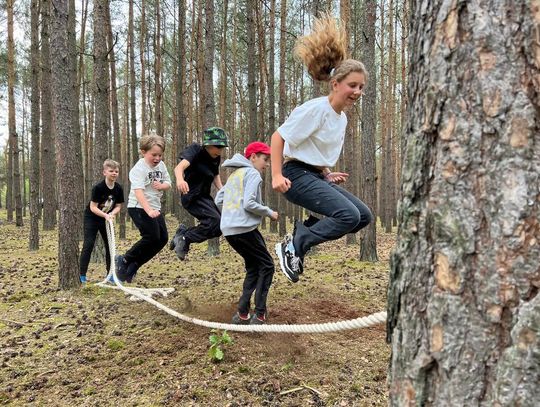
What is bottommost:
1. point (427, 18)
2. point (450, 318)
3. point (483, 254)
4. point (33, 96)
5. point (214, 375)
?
point (214, 375)

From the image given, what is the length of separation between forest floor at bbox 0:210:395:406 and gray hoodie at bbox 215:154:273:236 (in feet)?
3.47

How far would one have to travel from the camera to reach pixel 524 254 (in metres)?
1.07

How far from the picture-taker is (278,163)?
10.5 feet

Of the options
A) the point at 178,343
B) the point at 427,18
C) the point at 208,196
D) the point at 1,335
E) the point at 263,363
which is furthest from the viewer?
the point at 208,196

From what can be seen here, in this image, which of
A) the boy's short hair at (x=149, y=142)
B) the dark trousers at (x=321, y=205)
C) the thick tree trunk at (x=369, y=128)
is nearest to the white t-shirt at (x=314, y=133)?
the dark trousers at (x=321, y=205)

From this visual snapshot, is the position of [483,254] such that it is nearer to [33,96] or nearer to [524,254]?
[524,254]

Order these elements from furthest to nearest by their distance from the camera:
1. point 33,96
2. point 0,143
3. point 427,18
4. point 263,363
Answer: point 0,143 < point 33,96 < point 263,363 < point 427,18

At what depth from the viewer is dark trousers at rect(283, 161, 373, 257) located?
3225 mm

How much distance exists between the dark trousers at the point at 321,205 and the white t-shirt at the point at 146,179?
2527 mm


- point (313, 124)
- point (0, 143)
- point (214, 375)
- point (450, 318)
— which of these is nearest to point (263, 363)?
point (214, 375)

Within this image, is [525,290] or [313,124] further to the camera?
[313,124]

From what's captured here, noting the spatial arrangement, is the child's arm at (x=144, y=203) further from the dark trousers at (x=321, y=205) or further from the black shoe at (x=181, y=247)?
the dark trousers at (x=321, y=205)

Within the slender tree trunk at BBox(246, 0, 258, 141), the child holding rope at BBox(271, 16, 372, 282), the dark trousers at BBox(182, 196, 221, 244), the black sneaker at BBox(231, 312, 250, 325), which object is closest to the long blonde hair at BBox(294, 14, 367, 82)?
the child holding rope at BBox(271, 16, 372, 282)

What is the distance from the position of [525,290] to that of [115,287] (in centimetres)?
565
